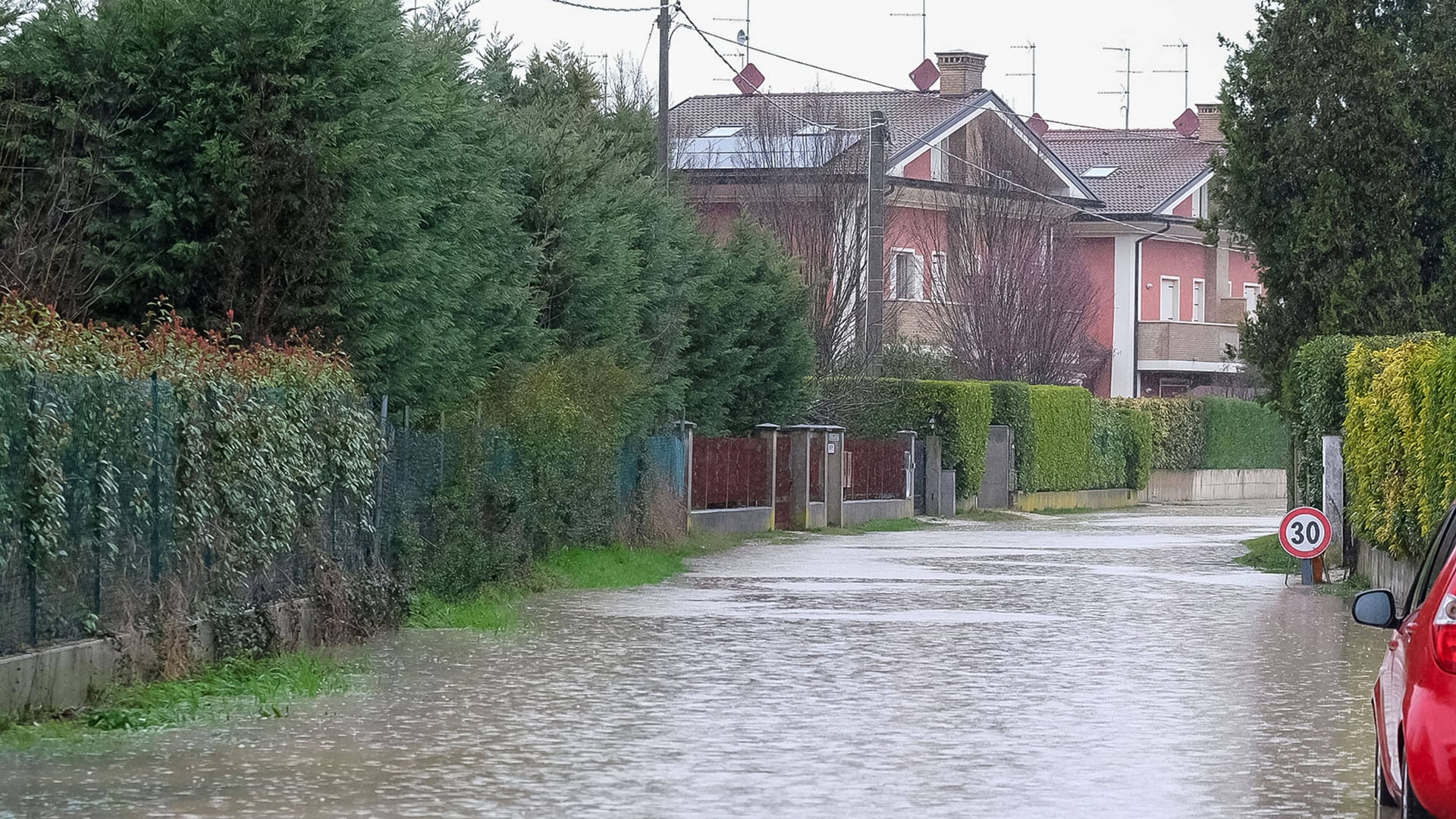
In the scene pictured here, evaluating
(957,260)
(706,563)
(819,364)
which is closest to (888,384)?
(819,364)

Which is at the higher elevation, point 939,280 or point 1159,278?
point 1159,278

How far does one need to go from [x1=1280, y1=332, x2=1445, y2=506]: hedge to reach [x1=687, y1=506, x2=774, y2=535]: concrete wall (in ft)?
30.4

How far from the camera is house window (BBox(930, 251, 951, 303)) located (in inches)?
2256

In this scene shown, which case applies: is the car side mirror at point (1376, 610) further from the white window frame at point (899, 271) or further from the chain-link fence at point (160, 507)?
the white window frame at point (899, 271)

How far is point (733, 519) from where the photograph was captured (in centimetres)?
3600

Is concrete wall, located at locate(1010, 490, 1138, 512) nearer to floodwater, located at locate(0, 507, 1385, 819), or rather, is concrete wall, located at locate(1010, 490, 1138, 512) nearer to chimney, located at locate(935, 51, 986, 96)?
chimney, located at locate(935, 51, 986, 96)

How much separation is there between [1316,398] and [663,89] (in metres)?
13.5

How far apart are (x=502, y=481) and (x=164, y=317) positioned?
4891 mm

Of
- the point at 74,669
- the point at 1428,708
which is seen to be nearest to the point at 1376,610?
the point at 1428,708

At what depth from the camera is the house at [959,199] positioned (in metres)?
50.4

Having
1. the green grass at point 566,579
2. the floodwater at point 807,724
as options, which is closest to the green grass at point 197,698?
the floodwater at point 807,724

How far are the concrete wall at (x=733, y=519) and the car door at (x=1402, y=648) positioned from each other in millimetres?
24098

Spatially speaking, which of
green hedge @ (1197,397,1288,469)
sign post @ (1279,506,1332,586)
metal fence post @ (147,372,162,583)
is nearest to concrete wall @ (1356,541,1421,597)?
sign post @ (1279,506,1332,586)

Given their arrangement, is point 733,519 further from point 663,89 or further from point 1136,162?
point 1136,162
